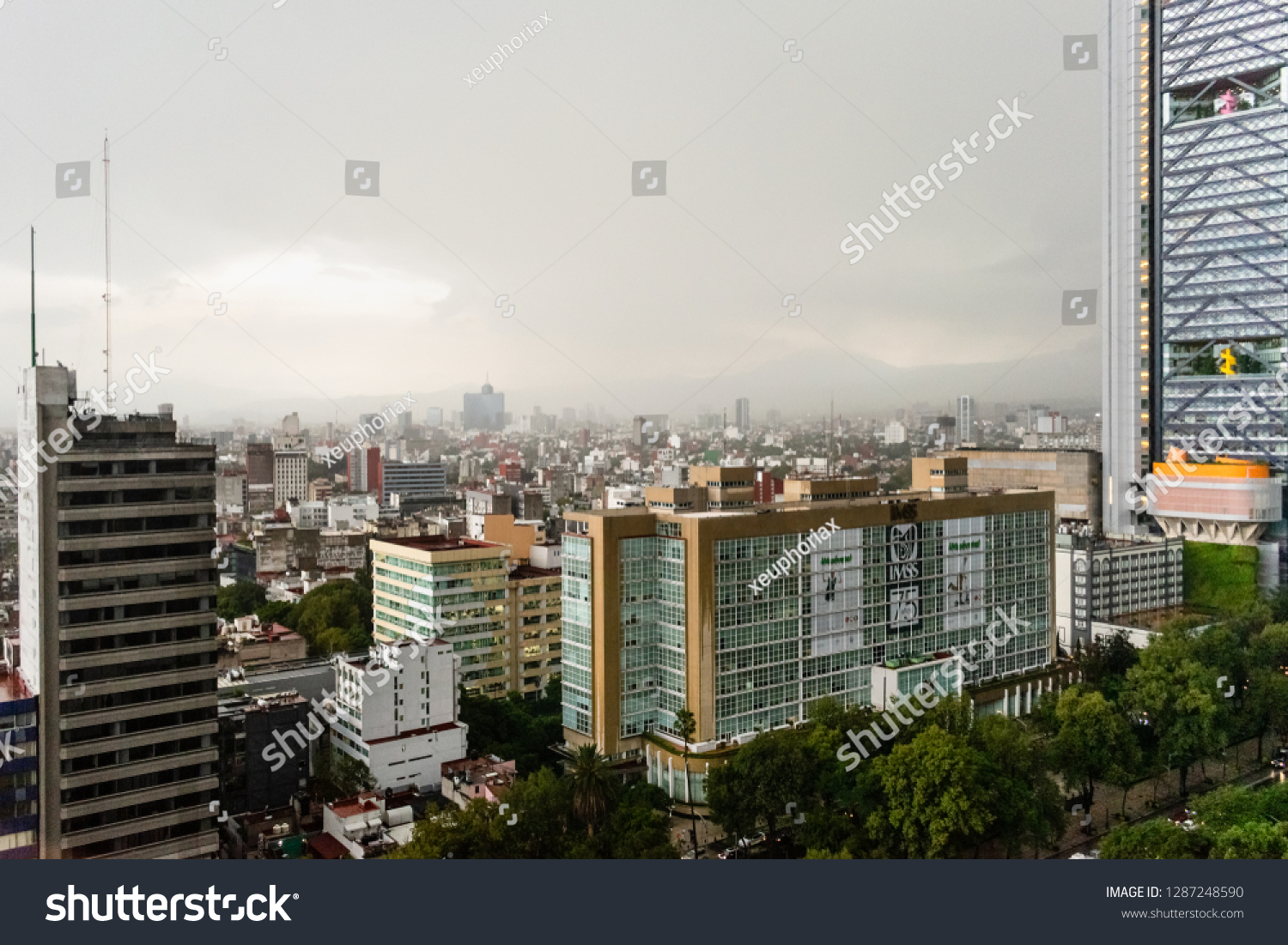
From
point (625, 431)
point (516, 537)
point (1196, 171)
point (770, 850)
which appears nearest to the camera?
point (770, 850)

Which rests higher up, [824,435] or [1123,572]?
[824,435]

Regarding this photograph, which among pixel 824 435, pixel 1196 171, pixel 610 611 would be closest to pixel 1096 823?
pixel 610 611

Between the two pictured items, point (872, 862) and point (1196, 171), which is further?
point (1196, 171)

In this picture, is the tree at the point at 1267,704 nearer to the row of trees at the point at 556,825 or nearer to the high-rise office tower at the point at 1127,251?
the row of trees at the point at 556,825

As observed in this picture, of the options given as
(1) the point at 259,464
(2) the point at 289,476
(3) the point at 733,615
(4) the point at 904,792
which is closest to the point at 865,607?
(3) the point at 733,615

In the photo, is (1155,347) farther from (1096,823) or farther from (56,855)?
(56,855)

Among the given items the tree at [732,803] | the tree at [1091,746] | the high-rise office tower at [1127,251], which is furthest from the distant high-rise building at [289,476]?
the tree at [1091,746]

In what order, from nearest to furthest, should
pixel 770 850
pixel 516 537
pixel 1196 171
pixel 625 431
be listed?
pixel 770 850
pixel 516 537
pixel 625 431
pixel 1196 171

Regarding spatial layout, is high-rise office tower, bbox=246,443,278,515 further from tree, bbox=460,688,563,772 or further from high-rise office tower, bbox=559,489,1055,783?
high-rise office tower, bbox=559,489,1055,783
